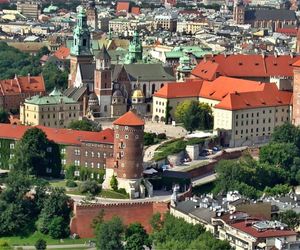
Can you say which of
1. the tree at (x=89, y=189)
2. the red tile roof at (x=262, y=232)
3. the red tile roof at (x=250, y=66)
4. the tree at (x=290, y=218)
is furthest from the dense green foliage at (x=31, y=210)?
the red tile roof at (x=250, y=66)

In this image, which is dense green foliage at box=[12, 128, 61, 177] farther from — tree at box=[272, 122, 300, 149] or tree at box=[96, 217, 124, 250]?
tree at box=[272, 122, 300, 149]

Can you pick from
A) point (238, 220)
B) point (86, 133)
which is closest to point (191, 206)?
point (238, 220)

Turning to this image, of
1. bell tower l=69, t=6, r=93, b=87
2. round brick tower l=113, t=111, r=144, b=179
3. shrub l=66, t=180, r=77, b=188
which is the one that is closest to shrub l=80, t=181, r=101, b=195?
shrub l=66, t=180, r=77, b=188

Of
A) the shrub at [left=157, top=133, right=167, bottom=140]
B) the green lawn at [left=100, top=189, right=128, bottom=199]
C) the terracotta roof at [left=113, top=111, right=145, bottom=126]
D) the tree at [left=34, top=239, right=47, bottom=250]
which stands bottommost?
the tree at [left=34, top=239, right=47, bottom=250]

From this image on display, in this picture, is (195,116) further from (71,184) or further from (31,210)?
(31,210)

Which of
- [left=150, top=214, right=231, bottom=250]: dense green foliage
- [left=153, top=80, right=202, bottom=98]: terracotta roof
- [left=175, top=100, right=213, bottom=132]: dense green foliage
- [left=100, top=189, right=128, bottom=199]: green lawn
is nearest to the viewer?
[left=150, top=214, right=231, bottom=250]: dense green foliage
